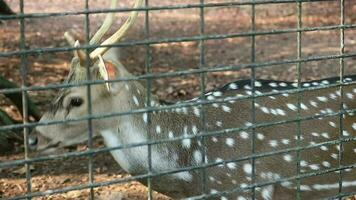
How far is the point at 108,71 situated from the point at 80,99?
0.38 m

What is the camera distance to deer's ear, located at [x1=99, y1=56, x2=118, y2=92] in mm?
3744

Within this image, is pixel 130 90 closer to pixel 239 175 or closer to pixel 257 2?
pixel 239 175

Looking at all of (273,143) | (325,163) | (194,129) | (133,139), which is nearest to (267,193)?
(273,143)

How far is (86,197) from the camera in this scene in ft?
18.8

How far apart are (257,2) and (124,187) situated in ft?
9.61

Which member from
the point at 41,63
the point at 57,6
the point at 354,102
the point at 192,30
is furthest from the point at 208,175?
the point at 57,6

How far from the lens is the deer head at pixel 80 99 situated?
13.3 feet

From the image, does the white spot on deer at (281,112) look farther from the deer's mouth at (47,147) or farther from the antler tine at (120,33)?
the deer's mouth at (47,147)

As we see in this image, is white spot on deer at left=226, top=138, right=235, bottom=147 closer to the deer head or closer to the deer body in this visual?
the deer body

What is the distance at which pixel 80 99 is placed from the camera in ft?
14.1

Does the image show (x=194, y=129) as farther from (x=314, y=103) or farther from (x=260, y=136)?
(x=314, y=103)

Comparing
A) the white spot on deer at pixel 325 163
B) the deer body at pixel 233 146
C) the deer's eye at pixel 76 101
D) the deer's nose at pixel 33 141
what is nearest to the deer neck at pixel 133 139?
the deer body at pixel 233 146

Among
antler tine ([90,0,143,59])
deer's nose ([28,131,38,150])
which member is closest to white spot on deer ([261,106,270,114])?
antler tine ([90,0,143,59])

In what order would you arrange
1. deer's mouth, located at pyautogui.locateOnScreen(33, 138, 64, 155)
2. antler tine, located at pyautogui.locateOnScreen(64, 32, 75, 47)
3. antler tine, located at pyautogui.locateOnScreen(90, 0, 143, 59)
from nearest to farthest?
antler tine, located at pyautogui.locateOnScreen(90, 0, 143, 59) → antler tine, located at pyautogui.locateOnScreen(64, 32, 75, 47) → deer's mouth, located at pyautogui.locateOnScreen(33, 138, 64, 155)
